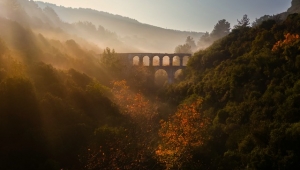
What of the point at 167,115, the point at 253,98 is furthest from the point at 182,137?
the point at 167,115

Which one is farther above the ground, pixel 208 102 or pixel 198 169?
pixel 208 102

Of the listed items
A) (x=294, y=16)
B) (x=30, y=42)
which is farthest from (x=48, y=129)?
(x=294, y=16)

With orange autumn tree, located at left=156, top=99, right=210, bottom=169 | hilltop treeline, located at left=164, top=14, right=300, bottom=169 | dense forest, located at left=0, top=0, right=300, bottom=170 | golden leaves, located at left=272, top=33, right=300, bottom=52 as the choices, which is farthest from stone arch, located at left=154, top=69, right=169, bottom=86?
golden leaves, located at left=272, top=33, right=300, bottom=52

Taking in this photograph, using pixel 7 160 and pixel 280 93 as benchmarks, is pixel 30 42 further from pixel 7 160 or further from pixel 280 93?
pixel 280 93

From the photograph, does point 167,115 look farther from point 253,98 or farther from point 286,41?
point 286,41

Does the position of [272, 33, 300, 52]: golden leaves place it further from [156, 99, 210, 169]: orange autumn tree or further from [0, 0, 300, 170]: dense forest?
[156, 99, 210, 169]: orange autumn tree
